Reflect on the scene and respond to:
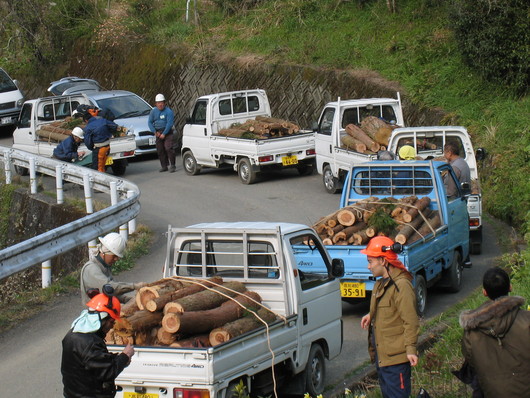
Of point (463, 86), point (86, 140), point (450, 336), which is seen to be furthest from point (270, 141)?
point (450, 336)

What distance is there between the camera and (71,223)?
1284cm

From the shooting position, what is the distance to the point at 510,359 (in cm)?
579

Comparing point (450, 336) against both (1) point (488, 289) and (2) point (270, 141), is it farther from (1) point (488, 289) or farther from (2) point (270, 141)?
(2) point (270, 141)

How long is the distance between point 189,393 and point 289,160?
44.8 feet

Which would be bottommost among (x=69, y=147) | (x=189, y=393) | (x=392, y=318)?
(x=69, y=147)

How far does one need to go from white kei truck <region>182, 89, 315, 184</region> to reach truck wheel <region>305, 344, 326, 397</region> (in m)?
11.6

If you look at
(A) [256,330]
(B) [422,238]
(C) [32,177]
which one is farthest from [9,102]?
(A) [256,330]

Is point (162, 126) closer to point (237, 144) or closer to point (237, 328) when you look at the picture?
point (237, 144)

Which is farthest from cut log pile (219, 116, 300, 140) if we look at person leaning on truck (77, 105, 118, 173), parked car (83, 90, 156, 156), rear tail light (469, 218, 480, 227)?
rear tail light (469, 218, 480, 227)

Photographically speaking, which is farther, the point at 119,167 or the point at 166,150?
the point at 166,150

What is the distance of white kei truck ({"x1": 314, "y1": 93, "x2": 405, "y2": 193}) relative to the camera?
752 inches

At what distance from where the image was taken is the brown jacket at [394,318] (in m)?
6.90

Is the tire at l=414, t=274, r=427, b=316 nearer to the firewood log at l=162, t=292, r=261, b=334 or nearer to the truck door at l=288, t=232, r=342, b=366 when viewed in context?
the truck door at l=288, t=232, r=342, b=366

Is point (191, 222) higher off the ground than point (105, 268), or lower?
lower
